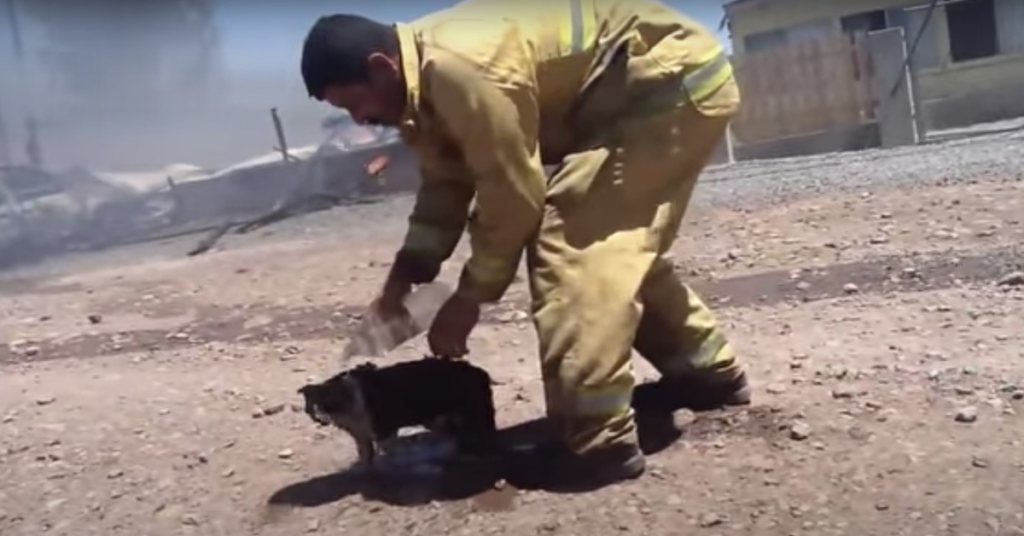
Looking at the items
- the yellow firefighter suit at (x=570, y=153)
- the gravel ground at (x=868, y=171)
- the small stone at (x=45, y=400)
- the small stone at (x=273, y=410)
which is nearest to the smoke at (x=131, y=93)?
the gravel ground at (x=868, y=171)

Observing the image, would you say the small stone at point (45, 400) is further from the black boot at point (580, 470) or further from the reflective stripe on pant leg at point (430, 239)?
the black boot at point (580, 470)

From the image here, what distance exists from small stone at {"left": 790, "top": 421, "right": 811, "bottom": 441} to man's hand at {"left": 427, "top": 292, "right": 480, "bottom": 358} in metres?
0.97

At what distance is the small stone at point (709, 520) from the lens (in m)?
3.56

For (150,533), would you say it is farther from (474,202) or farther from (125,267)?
(125,267)

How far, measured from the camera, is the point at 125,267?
47.2ft

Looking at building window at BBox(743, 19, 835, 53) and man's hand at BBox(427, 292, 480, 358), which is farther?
building window at BBox(743, 19, 835, 53)

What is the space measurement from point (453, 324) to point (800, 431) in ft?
3.43

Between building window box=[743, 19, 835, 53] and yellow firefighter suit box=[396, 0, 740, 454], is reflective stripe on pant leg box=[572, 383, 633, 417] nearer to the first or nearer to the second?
yellow firefighter suit box=[396, 0, 740, 454]

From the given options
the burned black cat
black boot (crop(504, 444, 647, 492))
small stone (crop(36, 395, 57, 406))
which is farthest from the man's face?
small stone (crop(36, 395, 57, 406))

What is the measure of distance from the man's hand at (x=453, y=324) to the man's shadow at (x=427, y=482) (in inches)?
14.5

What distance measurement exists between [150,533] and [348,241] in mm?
8947

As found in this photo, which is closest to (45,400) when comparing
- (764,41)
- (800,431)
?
(800,431)

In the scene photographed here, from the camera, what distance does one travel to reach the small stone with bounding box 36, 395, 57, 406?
18.7ft

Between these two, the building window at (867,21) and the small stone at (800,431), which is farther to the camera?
the building window at (867,21)
